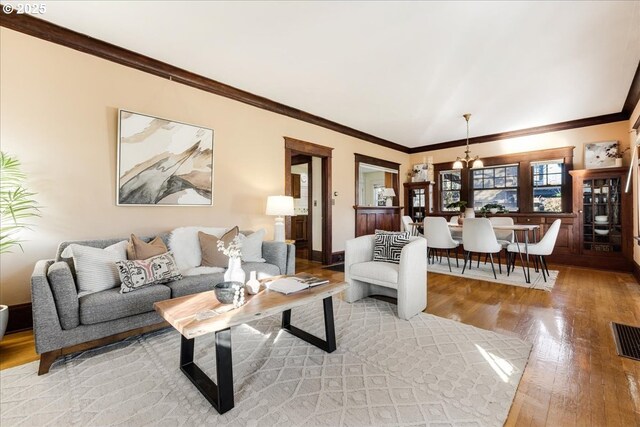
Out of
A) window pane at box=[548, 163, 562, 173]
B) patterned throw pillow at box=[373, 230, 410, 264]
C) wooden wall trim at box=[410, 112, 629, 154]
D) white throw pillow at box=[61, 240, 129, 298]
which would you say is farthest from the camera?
window pane at box=[548, 163, 562, 173]

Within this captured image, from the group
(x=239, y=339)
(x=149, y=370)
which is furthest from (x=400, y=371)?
(x=149, y=370)

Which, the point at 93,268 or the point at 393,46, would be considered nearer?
the point at 93,268

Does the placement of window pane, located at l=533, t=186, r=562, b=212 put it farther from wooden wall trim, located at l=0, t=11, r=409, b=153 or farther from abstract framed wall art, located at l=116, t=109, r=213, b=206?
abstract framed wall art, located at l=116, t=109, r=213, b=206

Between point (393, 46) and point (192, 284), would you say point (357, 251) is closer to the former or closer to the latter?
point (192, 284)

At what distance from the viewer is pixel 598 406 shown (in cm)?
153

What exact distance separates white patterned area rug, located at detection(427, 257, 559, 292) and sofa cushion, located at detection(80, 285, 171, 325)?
4.17 meters

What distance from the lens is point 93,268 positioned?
7.38 feet

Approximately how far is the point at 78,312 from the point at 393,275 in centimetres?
254

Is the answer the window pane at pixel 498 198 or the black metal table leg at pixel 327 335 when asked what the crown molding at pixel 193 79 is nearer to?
the window pane at pixel 498 198

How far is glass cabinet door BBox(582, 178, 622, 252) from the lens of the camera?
4.77 m

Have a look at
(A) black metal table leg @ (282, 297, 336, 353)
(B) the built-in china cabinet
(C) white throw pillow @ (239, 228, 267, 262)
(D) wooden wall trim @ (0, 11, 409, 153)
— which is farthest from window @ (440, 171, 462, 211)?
(A) black metal table leg @ (282, 297, 336, 353)

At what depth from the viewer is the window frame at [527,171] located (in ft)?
17.6

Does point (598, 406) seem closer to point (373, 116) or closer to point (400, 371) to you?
point (400, 371)

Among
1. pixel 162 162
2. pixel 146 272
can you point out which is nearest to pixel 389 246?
pixel 146 272
